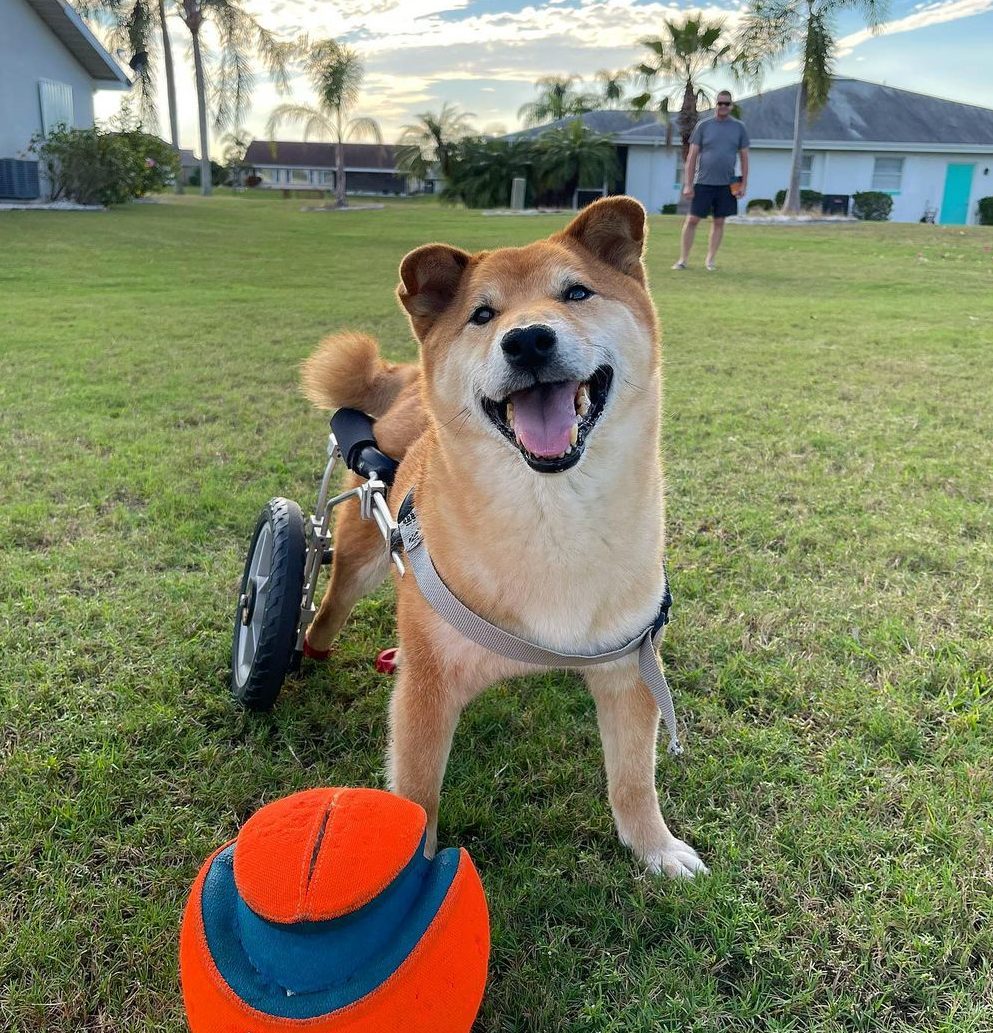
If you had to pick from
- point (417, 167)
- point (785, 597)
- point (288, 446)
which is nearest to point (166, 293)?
point (288, 446)

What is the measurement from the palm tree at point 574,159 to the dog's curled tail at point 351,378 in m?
31.8

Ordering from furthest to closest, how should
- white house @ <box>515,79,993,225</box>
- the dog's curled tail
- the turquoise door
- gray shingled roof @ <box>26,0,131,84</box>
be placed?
1. the turquoise door
2. white house @ <box>515,79,993,225</box>
3. gray shingled roof @ <box>26,0,131,84</box>
4. the dog's curled tail

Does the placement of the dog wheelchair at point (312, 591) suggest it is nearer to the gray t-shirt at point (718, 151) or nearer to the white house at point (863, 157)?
the gray t-shirt at point (718, 151)

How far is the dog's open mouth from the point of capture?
193cm

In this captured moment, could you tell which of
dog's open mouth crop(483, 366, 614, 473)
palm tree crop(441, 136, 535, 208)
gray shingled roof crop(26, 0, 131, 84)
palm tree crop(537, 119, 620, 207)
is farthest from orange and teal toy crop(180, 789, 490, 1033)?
palm tree crop(537, 119, 620, 207)

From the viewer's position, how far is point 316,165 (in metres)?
66.6

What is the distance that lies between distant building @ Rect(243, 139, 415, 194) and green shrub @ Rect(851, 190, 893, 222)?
37.8 meters

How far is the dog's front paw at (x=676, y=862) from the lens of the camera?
6.89 ft

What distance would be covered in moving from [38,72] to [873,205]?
28.6 m

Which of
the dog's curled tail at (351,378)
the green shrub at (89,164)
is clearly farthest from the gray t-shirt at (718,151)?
the green shrub at (89,164)

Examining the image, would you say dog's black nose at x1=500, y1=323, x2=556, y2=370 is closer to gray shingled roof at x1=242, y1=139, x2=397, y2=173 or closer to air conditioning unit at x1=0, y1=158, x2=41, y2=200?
air conditioning unit at x1=0, y1=158, x2=41, y2=200

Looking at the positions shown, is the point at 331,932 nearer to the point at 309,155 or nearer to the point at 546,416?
the point at 546,416

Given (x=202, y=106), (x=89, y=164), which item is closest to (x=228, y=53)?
(x=202, y=106)

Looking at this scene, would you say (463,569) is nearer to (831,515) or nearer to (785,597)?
(785,597)
